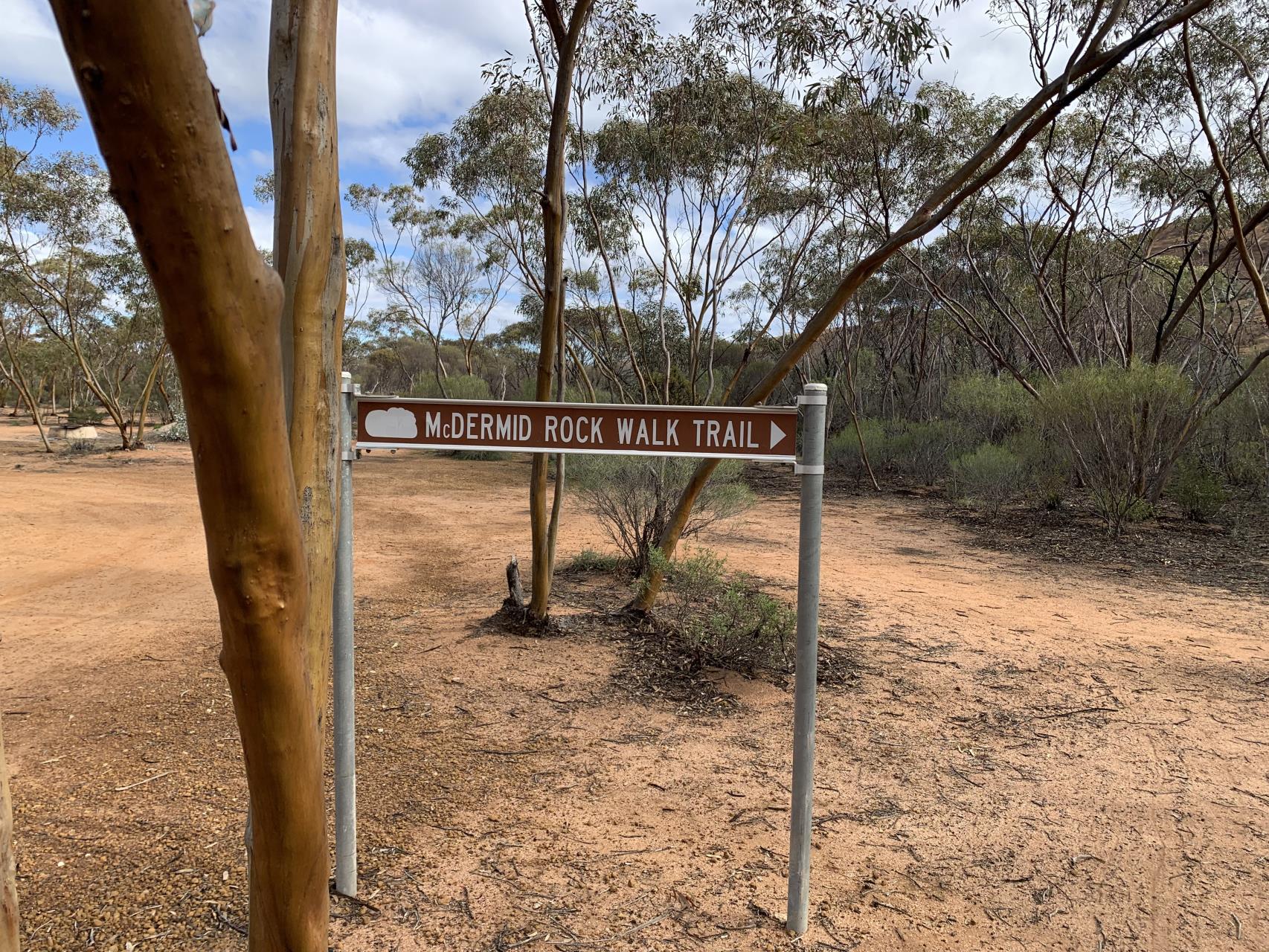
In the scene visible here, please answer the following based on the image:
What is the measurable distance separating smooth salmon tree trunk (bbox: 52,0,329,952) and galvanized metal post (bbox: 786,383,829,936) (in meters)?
1.23

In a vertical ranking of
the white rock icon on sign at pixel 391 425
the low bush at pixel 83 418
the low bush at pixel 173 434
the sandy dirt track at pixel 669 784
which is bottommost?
the sandy dirt track at pixel 669 784

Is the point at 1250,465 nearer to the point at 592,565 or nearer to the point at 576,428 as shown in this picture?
the point at 592,565

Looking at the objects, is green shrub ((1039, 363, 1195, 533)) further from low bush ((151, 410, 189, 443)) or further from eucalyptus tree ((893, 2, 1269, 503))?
low bush ((151, 410, 189, 443))

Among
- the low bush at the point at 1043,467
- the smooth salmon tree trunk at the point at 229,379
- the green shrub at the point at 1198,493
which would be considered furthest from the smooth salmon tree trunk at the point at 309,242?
the green shrub at the point at 1198,493

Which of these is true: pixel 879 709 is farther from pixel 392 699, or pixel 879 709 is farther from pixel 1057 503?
pixel 1057 503

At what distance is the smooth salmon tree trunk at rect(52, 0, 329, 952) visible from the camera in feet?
2.77

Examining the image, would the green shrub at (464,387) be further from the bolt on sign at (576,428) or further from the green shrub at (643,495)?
the bolt on sign at (576,428)

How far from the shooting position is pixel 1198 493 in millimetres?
11445

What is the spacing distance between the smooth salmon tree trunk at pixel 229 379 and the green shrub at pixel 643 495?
236 inches

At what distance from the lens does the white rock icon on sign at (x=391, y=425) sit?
1997 mm

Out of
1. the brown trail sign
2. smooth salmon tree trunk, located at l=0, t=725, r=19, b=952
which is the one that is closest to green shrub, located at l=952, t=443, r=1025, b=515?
the brown trail sign

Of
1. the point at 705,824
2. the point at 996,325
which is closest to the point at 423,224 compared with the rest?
the point at 996,325

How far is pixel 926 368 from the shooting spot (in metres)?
23.6

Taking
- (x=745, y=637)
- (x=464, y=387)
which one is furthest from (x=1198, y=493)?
(x=464, y=387)
